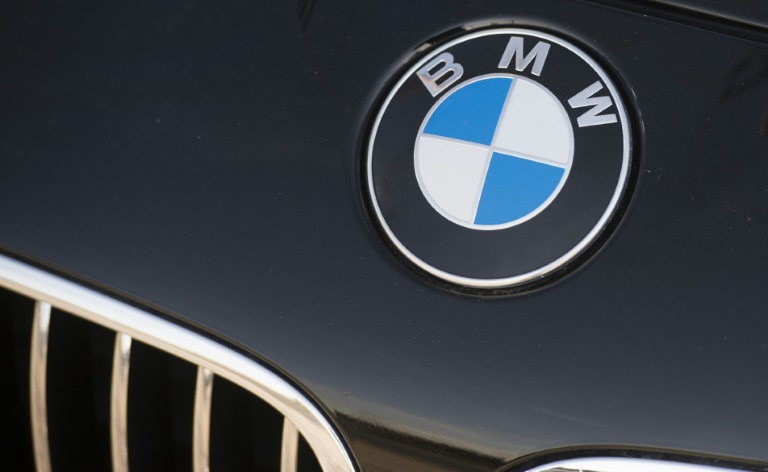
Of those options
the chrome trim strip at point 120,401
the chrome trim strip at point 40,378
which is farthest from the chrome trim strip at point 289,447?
the chrome trim strip at point 40,378

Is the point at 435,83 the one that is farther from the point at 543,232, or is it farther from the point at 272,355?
the point at 272,355

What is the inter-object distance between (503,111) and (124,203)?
0.42m

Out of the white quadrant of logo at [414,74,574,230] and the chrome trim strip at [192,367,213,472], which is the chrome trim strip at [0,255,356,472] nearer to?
the chrome trim strip at [192,367,213,472]

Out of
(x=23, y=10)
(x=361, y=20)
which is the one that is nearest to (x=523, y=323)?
(x=361, y=20)

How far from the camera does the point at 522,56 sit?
33.5 inches

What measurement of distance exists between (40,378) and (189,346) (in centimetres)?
21

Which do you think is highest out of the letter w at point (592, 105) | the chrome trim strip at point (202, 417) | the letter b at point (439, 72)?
the letter b at point (439, 72)

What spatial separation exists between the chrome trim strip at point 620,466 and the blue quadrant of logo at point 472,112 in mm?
320

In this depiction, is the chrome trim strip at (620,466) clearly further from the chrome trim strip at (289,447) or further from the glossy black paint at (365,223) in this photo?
the chrome trim strip at (289,447)

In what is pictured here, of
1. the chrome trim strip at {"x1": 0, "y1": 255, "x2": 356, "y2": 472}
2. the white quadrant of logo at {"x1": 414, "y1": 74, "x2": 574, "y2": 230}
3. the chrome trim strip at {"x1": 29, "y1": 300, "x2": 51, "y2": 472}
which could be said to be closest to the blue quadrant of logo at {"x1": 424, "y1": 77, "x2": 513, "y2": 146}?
the white quadrant of logo at {"x1": 414, "y1": 74, "x2": 574, "y2": 230}

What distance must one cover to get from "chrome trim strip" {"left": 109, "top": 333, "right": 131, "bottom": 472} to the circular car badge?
32 centimetres

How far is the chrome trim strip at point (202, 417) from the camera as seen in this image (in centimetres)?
85

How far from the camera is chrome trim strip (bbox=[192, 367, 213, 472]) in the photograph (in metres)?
0.85

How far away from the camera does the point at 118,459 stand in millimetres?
927
